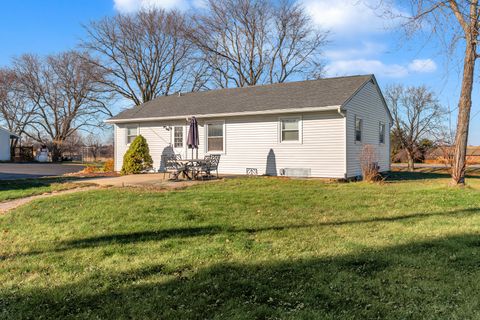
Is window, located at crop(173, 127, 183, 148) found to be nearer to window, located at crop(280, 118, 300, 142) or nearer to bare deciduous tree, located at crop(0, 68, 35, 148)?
window, located at crop(280, 118, 300, 142)

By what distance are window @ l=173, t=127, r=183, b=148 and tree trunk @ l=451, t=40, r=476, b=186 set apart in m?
10.8

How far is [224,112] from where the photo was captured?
49.2 feet

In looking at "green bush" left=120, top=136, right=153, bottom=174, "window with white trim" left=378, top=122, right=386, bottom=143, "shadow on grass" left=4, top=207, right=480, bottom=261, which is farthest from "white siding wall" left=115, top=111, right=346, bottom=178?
"shadow on grass" left=4, top=207, right=480, bottom=261

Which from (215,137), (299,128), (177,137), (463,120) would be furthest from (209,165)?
(463,120)

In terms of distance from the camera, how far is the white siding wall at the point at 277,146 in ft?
42.9

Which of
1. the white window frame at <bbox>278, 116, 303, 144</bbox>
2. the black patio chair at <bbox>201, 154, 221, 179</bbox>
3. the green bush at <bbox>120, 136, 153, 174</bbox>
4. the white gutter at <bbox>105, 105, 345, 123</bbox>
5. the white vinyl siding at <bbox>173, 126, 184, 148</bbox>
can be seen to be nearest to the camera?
the black patio chair at <bbox>201, 154, 221, 179</bbox>

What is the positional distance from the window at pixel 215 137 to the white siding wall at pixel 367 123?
531cm

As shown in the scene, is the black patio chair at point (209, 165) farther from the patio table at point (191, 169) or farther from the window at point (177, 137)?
the window at point (177, 137)

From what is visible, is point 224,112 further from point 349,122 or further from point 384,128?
point 384,128

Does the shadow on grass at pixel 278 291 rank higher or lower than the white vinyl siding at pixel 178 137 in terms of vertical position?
lower

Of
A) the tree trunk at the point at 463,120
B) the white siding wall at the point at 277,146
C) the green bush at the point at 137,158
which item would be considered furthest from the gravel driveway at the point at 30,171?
the tree trunk at the point at 463,120

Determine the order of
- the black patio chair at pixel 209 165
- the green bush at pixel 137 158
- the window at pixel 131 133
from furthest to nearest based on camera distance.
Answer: the window at pixel 131 133, the green bush at pixel 137 158, the black patio chair at pixel 209 165

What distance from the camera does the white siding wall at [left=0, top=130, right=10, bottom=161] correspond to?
111 ft

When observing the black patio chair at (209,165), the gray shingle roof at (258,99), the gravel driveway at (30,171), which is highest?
the gray shingle roof at (258,99)
